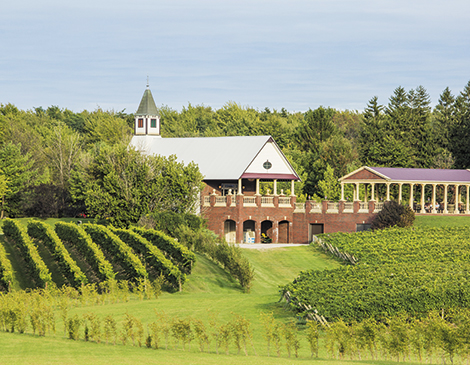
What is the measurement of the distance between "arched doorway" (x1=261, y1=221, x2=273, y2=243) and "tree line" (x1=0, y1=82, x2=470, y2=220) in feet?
25.4

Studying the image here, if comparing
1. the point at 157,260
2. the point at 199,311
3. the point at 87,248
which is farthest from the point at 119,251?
the point at 199,311

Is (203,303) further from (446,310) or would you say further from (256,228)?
(256,228)

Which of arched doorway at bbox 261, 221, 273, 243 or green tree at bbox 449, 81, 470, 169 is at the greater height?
green tree at bbox 449, 81, 470, 169

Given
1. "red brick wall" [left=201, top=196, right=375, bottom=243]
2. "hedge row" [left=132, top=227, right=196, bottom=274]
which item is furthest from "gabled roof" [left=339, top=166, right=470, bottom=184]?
"hedge row" [left=132, top=227, right=196, bottom=274]

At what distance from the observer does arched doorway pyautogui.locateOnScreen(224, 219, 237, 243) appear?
5281cm

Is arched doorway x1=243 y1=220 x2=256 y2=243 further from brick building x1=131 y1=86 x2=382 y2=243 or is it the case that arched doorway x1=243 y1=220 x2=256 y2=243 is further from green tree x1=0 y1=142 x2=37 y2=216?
green tree x1=0 y1=142 x2=37 y2=216

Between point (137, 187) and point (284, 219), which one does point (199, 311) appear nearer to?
point (137, 187)

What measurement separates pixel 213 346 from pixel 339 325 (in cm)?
410

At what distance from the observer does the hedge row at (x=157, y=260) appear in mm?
33531

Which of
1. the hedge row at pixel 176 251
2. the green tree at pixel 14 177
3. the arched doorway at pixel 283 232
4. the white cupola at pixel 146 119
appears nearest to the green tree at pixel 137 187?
the arched doorway at pixel 283 232

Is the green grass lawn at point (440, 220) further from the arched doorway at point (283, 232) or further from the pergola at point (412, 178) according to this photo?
the arched doorway at point (283, 232)

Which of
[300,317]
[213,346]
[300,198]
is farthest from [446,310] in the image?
[300,198]

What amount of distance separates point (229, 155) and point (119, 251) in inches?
908

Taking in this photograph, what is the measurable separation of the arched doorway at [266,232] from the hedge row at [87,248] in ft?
58.0
